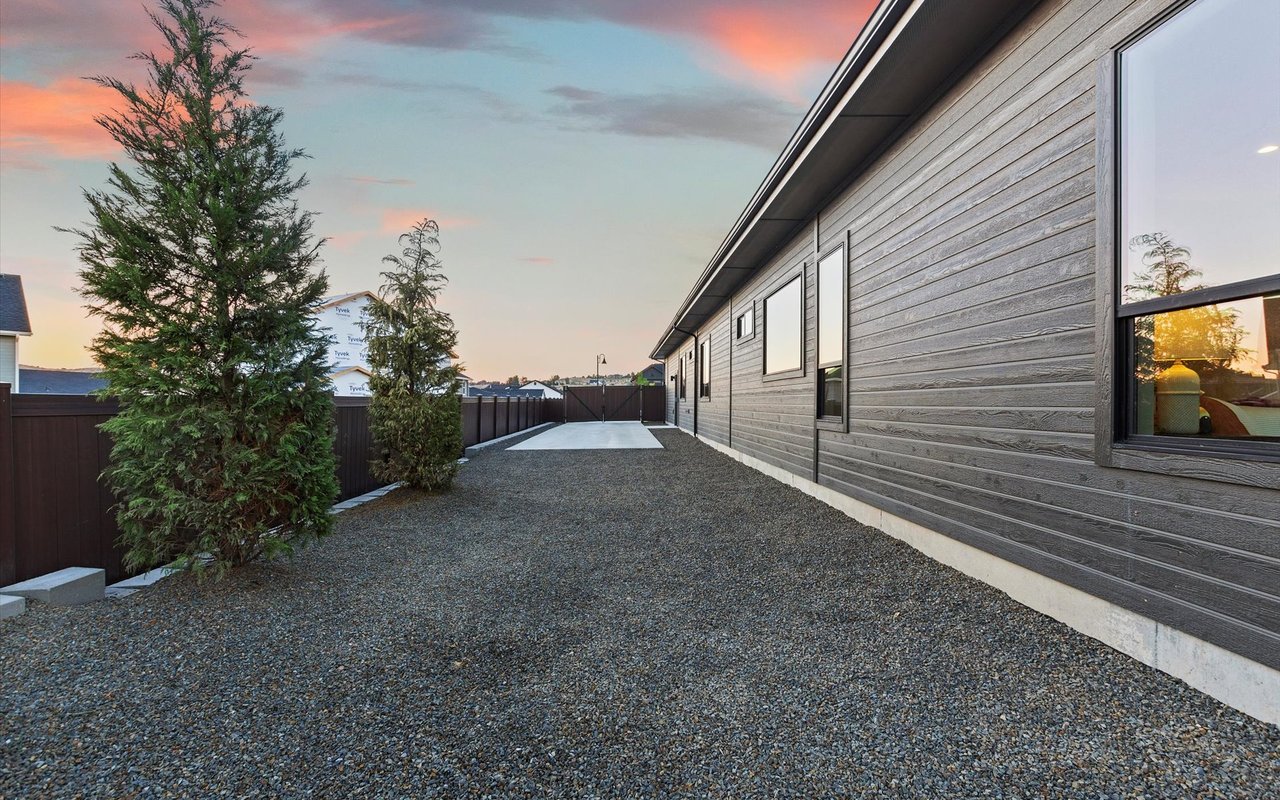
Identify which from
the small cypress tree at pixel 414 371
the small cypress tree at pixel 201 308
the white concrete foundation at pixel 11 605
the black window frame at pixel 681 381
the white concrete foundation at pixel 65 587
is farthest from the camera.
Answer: the black window frame at pixel 681 381

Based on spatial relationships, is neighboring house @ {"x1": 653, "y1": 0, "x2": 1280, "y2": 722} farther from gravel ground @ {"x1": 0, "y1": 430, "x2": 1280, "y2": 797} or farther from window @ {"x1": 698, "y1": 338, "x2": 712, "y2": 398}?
window @ {"x1": 698, "y1": 338, "x2": 712, "y2": 398}

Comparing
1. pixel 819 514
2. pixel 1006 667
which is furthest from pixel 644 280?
pixel 1006 667

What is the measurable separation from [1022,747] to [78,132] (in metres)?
7.22

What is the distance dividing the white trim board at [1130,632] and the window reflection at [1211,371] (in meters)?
0.80

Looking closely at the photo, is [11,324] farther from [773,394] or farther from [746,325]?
[773,394]

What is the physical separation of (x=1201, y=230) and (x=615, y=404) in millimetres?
24377

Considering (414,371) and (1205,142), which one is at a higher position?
(1205,142)

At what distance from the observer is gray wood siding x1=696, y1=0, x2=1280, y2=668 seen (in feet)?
6.55

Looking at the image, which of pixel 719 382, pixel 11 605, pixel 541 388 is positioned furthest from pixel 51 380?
pixel 541 388

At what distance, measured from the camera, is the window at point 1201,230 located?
6.09 feet

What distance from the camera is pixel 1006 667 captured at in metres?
2.22

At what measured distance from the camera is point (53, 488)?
289 centimetres

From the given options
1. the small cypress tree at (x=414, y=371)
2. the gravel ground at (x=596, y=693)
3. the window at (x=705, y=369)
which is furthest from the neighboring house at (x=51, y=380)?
the gravel ground at (x=596, y=693)

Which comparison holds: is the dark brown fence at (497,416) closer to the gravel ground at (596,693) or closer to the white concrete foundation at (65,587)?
the white concrete foundation at (65,587)
